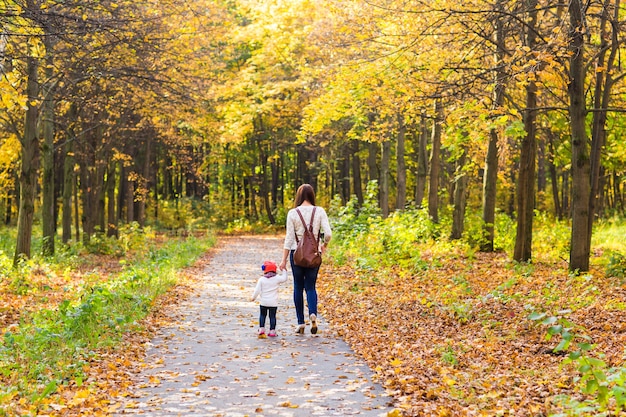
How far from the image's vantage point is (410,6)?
14289 millimetres

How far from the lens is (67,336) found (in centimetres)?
826

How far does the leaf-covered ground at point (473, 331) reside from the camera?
600cm

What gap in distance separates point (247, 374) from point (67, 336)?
251cm

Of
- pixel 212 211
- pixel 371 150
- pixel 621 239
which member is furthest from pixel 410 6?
pixel 212 211

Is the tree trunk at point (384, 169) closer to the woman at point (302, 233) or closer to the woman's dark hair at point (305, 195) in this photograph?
the woman's dark hair at point (305, 195)

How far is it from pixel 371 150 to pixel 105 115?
13852 millimetres

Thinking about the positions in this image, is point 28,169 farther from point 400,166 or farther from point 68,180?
point 400,166

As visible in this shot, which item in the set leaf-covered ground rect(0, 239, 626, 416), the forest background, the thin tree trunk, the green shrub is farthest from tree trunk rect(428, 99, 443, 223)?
the thin tree trunk

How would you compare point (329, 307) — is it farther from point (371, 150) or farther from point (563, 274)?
point (371, 150)

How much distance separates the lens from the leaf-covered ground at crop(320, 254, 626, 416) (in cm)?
600

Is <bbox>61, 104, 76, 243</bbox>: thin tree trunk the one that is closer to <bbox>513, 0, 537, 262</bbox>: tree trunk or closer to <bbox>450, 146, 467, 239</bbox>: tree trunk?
<bbox>450, 146, 467, 239</bbox>: tree trunk

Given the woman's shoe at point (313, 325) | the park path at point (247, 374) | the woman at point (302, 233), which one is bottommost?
the park path at point (247, 374)

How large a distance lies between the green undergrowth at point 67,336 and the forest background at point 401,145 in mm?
45

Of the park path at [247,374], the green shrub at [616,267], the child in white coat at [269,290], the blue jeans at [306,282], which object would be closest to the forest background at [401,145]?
the green shrub at [616,267]
